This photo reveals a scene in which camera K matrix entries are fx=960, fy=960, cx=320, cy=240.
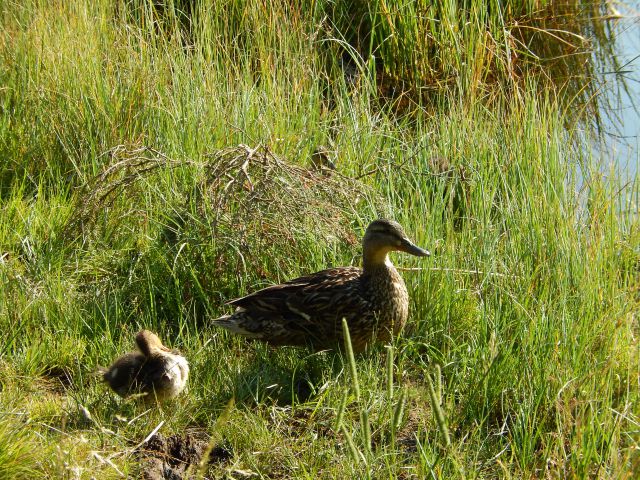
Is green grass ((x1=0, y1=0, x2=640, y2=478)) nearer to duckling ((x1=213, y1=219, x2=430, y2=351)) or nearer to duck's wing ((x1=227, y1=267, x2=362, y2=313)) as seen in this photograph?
duckling ((x1=213, y1=219, x2=430, y2=351))

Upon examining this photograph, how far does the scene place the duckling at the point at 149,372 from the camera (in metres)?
4.11

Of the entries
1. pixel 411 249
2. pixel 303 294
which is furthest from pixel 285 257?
pixel 411 249

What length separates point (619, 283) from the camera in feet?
16.0

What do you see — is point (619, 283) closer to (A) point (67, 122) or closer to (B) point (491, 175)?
(B) point (491, 175)

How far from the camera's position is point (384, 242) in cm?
484

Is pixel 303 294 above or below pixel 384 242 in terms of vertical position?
below

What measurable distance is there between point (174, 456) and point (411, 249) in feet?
5.37

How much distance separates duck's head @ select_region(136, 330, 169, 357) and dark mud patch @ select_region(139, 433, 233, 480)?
45cm

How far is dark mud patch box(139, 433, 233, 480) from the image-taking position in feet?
12.1

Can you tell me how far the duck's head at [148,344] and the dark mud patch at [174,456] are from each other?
0.45 meters

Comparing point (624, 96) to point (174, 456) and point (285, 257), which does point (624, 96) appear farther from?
point (174, 456)

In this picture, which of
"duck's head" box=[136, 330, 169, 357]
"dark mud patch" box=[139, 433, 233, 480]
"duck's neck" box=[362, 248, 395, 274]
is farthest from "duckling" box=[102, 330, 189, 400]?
"duck's neck" box=[362, 248, 395, 274]

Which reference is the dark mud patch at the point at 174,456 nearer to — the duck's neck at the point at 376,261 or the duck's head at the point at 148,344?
the duck's head at the point at 148,344

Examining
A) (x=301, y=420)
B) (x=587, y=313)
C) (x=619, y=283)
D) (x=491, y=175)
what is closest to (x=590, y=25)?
(x=491, y=175)
